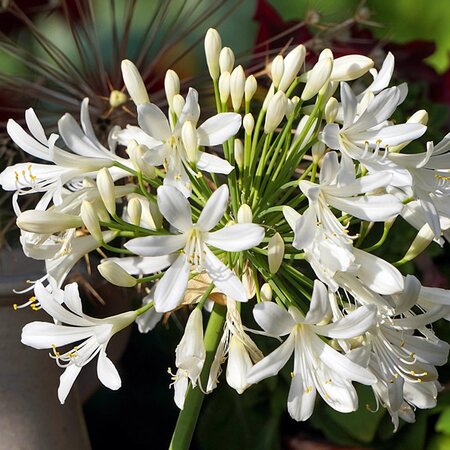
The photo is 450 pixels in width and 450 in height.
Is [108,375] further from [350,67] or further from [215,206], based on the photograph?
[350,67]

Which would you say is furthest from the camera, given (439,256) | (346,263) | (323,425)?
(439,256)

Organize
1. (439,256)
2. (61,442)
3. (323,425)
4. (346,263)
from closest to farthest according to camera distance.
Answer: (346,263) < (61,442) < (323,425) < (439,256)

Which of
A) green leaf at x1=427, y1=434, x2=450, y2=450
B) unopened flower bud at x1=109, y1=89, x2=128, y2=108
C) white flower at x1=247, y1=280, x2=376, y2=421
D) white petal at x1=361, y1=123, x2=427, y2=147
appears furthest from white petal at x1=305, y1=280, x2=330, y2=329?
green leaf at x1=427, y1=434, x2=450, y2=450

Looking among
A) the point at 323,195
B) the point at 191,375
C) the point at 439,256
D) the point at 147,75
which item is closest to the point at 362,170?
the point at 323,195

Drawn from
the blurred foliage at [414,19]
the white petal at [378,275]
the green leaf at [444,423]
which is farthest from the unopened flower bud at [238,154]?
the blurred foliage at [414,19]

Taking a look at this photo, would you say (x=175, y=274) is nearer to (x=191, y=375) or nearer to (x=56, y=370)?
(x=191, y=375)

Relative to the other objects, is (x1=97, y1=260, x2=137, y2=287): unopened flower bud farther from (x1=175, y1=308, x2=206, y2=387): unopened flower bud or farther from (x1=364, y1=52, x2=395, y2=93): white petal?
(x1=364, y1=52, x2=395, y2=93): white petal
